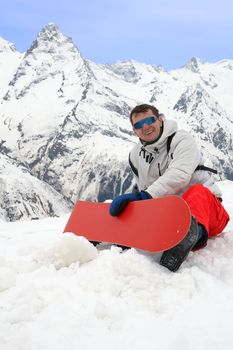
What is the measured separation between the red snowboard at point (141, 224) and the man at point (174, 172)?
227 millimetres

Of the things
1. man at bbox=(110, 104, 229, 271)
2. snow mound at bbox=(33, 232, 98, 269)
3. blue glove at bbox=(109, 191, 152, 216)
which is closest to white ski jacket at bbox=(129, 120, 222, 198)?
man at bbox=(110, 104, 229, 271)

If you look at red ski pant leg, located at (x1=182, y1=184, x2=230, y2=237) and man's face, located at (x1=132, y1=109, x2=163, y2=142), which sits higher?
man's face, located at (x1=132, y1=109, x2=163, y2=142)

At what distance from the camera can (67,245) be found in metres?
5.65

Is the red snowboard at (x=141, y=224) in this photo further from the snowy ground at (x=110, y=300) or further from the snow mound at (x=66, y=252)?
the snow mound at (x=66, y=252)

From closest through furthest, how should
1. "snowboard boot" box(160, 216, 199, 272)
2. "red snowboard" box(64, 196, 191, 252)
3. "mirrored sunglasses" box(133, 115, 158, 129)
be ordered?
"snowboard boot" box(160, 216, 199, 272) < "red snowboard" box(64, 196, 191, 252) < "mirrored sunglasses" box(133, 115, 158, 129)

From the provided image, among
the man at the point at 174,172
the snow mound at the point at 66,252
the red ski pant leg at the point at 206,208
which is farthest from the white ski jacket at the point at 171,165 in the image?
the snow mound at the point at 66,252

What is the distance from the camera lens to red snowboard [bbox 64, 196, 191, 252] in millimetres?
5445

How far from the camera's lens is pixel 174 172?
6293mm

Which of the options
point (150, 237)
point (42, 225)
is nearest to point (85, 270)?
point (150, 237)

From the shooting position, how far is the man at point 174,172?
6.15 m

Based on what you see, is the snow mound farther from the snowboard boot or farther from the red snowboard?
the snowboard boot

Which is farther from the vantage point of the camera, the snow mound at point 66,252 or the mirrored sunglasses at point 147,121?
the mirrored sunglasses at point 147,121

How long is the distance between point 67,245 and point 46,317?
157 cm

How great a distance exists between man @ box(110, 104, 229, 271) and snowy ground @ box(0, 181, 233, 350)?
57 centimetres
